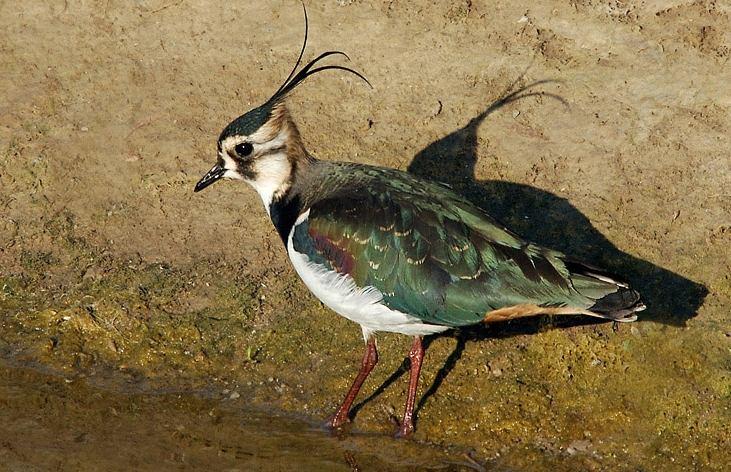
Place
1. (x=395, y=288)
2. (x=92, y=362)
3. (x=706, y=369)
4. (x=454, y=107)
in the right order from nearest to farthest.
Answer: (x=395, y=288)
(x=706, y=369)
(x=92, y=362)
(x=454, y=107)

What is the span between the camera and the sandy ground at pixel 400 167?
24.5 ft

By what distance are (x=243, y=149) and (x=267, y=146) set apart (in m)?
0.18

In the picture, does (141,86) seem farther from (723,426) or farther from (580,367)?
(723,426)

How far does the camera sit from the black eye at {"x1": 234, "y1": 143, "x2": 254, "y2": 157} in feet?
25.4

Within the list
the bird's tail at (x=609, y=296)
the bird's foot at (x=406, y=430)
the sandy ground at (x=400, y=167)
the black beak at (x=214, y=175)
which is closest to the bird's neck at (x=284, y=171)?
the black beak at (x=214, y=175)

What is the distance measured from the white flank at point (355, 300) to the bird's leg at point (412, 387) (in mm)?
193

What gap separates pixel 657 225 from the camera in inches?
331

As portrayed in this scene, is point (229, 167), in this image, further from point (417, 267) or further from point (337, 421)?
point (337, 421)

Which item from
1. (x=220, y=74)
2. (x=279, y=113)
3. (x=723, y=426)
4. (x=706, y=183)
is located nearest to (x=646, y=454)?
(x=723, y=426)

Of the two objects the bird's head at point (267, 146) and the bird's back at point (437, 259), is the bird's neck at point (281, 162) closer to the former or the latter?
the bird's head at point (267, 146)

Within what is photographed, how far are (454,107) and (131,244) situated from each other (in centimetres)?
300

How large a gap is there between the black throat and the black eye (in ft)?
1.31

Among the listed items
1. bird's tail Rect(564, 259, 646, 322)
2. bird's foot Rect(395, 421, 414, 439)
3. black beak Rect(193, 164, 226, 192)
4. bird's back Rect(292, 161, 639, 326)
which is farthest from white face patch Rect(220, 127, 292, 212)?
bird's tail Rect(564, 259, 646, 322)

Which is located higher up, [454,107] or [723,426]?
[454,107]
